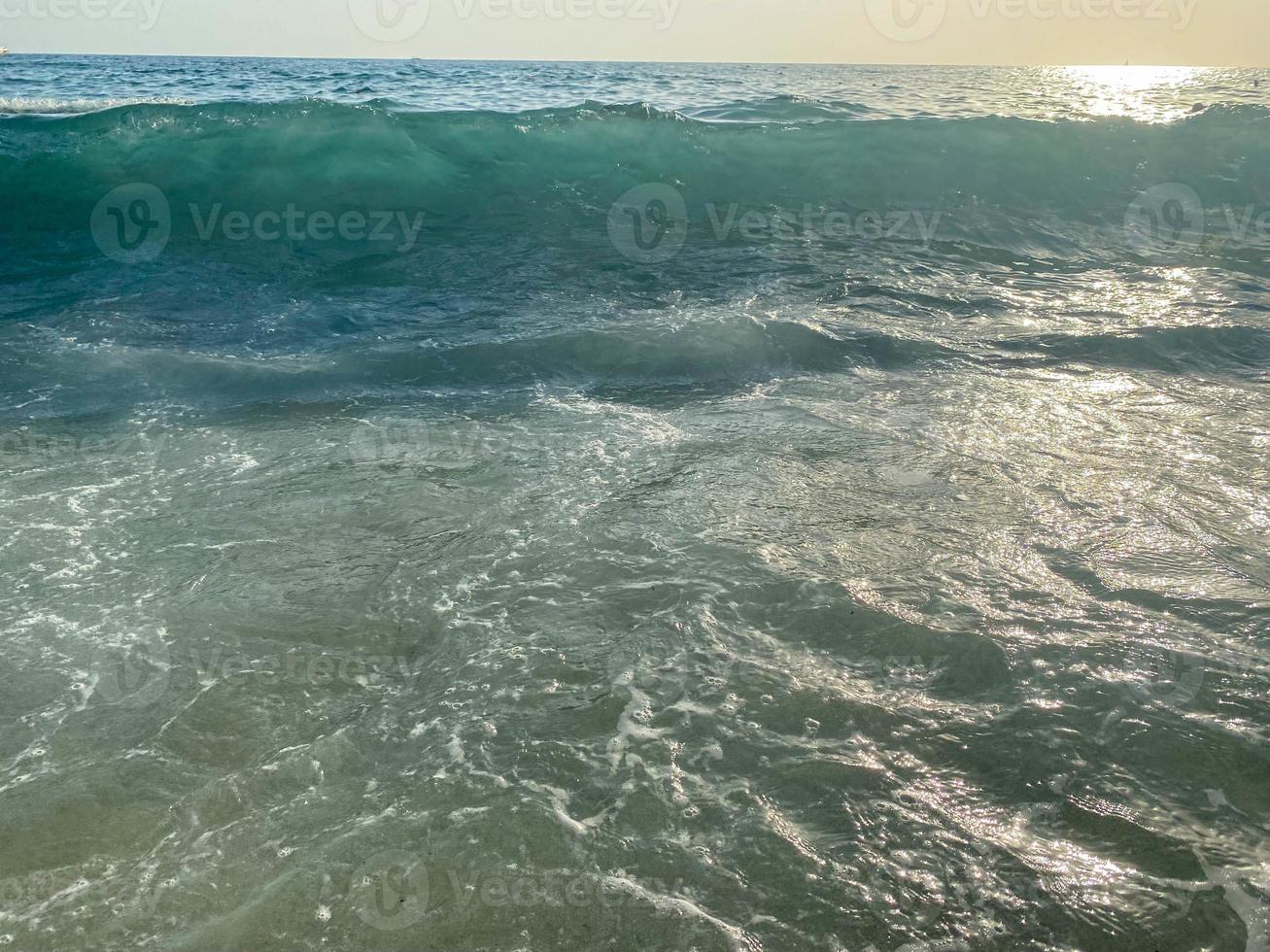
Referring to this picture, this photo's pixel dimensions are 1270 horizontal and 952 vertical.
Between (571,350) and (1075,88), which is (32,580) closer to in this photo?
(571,350)

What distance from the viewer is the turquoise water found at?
2.50 metres

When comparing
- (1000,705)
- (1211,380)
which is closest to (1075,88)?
(1211,380)

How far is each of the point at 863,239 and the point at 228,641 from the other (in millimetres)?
9201

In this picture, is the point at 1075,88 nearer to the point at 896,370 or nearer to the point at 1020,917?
the point at 896,370

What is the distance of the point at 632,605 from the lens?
373cm

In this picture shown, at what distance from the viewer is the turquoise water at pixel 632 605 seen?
2504 millimetres

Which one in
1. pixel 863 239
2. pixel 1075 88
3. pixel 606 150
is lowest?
pixel 863 239

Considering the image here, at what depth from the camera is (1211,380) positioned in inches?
257

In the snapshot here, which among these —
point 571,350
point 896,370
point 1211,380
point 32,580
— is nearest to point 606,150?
point 571,350

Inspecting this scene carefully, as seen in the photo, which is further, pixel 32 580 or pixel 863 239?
pixel 863 239

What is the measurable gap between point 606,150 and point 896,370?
8804 mm

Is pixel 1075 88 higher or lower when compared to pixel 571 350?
higher

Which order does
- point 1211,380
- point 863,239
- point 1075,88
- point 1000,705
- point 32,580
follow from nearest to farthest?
point 1000,705, point 32,580, point 1211,380, point 863,239, point 1075,88

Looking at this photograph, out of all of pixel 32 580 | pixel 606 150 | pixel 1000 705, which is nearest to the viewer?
pixel 1000 705
